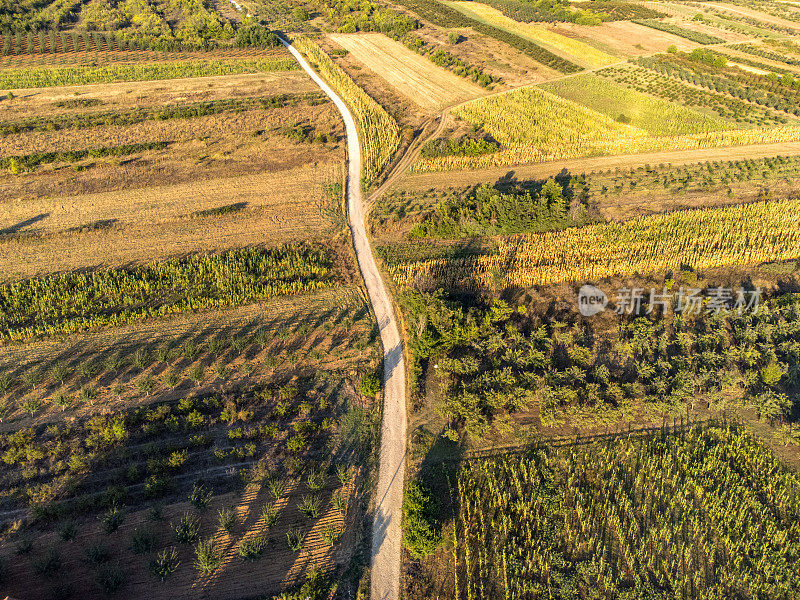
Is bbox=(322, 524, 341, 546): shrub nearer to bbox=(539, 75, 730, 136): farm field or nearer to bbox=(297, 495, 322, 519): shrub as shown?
bbox=(297, 495, 322, 519): shrub

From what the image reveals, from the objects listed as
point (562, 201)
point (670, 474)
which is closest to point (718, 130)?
point (562, 201)

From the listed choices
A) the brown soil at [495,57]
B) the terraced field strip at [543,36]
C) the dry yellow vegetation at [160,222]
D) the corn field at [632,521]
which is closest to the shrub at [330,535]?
the corn field at [632,521]

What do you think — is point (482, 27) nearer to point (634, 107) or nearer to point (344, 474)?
point (634, 107)

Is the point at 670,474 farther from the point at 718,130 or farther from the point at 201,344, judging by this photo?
the point at 718,130

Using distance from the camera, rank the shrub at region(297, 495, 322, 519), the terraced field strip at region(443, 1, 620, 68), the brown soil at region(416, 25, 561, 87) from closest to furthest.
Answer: the shrub at region(297, 495, 322, 519) → the brown soil at region(416, 25, 561, 87) → the terraced field strip at region(443, 1, 620, 68)

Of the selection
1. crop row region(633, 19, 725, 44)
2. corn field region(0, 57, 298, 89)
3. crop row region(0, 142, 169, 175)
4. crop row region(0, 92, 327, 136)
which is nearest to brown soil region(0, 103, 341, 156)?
crop row region(0, 92, 327, 136)

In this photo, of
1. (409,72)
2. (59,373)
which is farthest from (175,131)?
(59,373)
